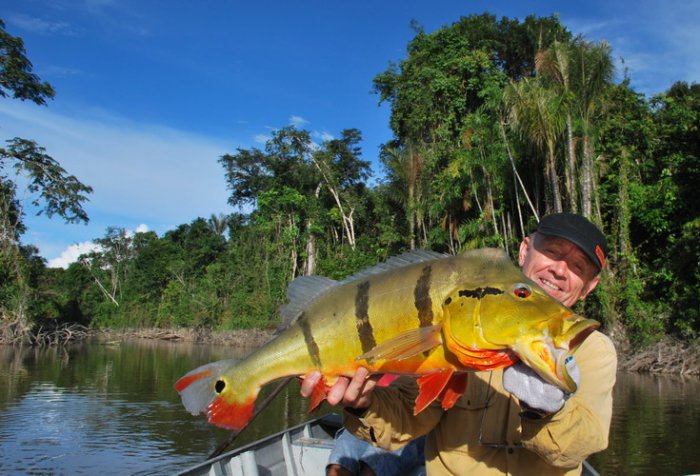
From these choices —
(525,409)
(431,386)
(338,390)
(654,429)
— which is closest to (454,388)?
(431,386)

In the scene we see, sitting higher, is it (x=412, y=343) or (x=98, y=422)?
(x=412, y=343)

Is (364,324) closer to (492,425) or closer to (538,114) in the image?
(492,425)

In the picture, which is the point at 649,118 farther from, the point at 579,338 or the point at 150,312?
the point at 150,312

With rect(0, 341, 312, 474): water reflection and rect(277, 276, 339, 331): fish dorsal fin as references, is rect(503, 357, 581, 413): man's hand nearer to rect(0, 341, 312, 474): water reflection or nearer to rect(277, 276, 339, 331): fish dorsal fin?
rect(277, 276, 339, 331): fish dorsal fin

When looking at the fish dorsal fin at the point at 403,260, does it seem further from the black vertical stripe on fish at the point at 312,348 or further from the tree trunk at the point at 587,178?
the tree trunk at the point at 587,178

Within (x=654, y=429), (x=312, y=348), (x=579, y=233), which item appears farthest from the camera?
(x=654, y=429)

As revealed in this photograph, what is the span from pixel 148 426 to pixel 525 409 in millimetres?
14703

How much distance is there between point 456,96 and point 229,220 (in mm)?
25878

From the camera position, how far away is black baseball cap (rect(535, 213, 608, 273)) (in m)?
2.54

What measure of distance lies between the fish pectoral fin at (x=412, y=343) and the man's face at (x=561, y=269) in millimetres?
930

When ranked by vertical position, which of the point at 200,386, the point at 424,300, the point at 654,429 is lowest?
the point at 654,429

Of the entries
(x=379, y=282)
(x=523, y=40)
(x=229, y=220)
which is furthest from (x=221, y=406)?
(x=229, y=220)

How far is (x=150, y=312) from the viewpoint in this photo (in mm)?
50844

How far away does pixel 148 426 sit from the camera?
1462cm
